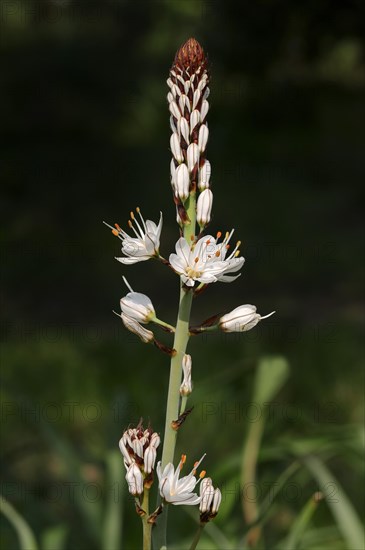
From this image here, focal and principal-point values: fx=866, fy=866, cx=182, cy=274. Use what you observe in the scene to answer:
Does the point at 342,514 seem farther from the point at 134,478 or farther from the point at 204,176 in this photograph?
the point at 204,176

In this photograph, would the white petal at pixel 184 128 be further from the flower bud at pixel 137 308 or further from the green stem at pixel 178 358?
the flower bud at pixel 137 308

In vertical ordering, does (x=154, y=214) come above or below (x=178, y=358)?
above

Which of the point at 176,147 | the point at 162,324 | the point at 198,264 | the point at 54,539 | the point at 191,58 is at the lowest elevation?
the point at 54,539

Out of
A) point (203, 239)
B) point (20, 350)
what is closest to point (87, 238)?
point (20, 350)

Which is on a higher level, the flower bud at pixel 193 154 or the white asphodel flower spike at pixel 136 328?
the flower bud at pixel 193 154

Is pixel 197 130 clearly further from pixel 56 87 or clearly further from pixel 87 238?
pixel 56 87

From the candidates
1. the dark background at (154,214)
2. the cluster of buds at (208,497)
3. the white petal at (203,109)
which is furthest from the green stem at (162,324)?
the dark background at (154,214)

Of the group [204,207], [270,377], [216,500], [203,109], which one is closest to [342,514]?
[270,377]
